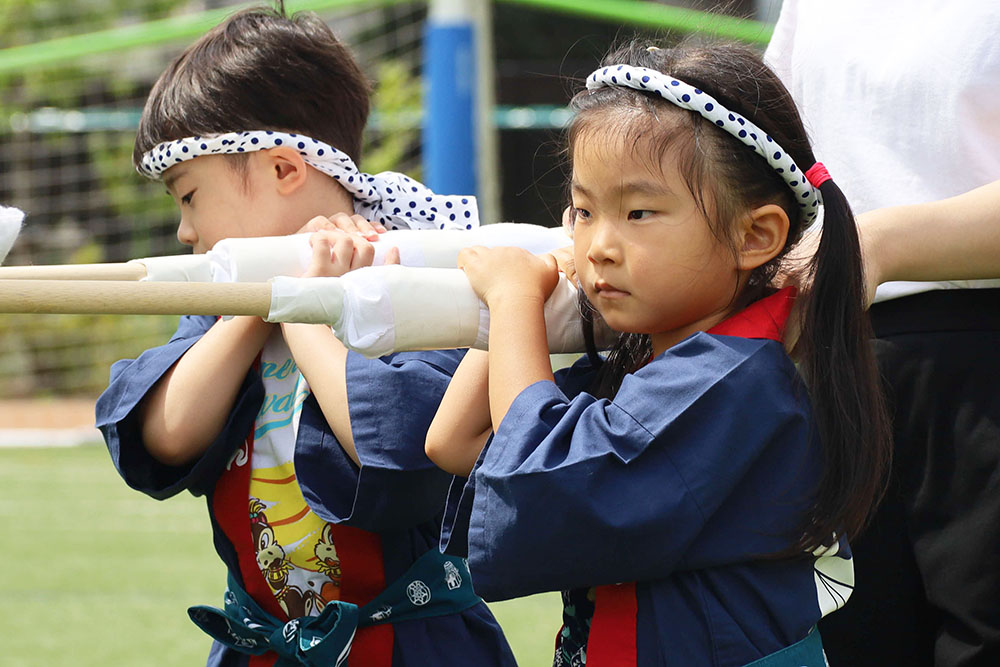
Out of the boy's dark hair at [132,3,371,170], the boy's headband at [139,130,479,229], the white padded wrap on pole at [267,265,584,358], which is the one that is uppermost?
the boy's dark hair at [132,3,371,170]

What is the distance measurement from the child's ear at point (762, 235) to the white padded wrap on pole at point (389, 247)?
27 centimetres

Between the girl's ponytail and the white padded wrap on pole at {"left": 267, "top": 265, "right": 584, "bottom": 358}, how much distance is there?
0.31 meters

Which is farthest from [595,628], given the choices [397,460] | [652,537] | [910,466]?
[910,466]

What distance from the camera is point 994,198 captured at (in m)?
1.25

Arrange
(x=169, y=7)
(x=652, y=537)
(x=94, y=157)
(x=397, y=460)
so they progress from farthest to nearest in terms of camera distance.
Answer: (x=169, y=7) < (x=94, y=157) < (x=397, y=460) < (x=652, y=537)

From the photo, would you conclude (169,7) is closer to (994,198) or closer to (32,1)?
(32,1)

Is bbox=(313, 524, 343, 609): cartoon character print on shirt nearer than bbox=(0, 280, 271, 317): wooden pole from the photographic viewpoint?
No

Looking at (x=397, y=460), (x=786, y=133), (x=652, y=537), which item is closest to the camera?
(x=652, y=537)

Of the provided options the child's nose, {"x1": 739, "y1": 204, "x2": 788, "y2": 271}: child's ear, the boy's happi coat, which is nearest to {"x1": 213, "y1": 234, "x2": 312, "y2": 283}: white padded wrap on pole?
the boy's happi coat

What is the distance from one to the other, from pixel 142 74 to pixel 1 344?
2101 millimetres

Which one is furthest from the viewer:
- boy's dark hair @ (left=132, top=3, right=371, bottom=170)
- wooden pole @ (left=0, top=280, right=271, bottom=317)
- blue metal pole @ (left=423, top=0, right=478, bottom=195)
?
blue metal pole @ (left=423, top=0, right=478, bottom=195)

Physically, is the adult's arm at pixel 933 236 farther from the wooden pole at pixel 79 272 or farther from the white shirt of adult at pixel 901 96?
the wooden pole at pixel 79 272

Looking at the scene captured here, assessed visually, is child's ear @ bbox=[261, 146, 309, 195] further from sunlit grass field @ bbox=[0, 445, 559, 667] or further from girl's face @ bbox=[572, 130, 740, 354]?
sunlit grass field @ bbox=[0, 445, 559, 667]

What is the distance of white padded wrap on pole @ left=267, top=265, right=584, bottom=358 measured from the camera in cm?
109
